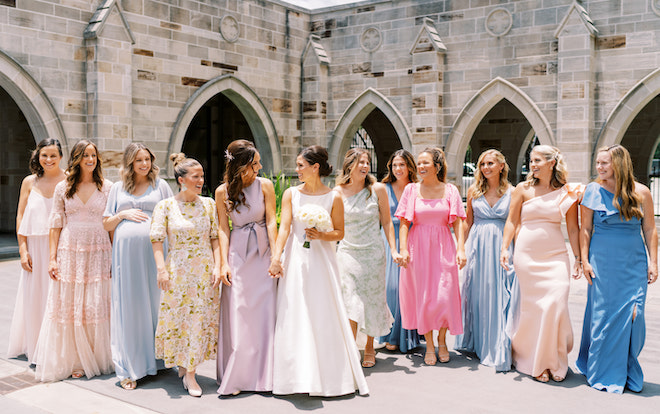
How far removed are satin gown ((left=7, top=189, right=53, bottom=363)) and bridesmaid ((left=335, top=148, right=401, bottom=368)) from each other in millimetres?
2197

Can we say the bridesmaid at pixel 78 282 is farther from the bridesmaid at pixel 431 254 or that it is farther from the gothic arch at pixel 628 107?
the gothic arch at pixel 628 107

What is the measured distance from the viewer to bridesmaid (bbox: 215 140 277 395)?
3.88 metres

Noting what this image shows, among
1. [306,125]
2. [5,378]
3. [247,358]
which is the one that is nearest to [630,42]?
[306,125]

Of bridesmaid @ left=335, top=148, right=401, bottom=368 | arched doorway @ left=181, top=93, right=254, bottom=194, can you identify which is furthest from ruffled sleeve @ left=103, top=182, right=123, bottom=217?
arched doorway @ left=181, top=93, right=254, bottom=194

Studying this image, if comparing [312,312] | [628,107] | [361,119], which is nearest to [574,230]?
[312,312]

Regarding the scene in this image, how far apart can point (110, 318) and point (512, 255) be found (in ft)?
9.68

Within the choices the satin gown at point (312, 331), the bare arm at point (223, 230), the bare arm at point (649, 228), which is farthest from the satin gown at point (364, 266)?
the bare arm at point (649, 228)

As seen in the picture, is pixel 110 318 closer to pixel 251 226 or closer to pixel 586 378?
pixel 251 226

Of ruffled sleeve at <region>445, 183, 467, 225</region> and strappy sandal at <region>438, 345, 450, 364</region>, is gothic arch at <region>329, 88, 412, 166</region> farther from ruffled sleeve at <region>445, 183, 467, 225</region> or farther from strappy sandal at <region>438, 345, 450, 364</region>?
strappy sandal at <region>438, 345, 450, 364</region>

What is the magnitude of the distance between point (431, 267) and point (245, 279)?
1.47 metres

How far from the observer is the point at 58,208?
429cm

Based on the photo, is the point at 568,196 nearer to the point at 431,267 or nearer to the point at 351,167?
the point at 431,267

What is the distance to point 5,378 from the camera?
165 inches

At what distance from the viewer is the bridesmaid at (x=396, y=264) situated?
4.93 metres
